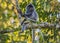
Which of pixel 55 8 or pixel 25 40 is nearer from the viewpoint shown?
pixel 55 8

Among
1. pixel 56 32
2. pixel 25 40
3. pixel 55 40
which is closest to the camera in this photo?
pixel 56 32

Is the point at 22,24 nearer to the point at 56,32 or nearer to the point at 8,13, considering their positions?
the point at 56,32

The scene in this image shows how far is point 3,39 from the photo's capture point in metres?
8.17

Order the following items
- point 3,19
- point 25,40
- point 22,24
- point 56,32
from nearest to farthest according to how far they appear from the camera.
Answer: point 22,24 < point 56,32 < point 25,40 < point 3,19

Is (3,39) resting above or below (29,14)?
below

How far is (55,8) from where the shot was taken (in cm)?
798

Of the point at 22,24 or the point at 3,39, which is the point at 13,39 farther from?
the point at 22,24

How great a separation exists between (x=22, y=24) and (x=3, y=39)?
244 centimetres

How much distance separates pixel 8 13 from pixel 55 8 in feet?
4.81

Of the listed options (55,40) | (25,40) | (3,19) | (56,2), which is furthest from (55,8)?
(3,19)

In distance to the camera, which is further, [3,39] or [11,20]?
[11,20]

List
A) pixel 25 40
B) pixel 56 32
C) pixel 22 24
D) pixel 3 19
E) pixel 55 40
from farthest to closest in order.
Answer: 1. pixel 3 19
2. pixel 25 40
3. pixel 55 40
4. pixel 56 32
5. pixel 22 24

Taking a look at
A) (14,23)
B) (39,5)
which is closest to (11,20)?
(14,23)

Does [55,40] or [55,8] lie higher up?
[55,8]
